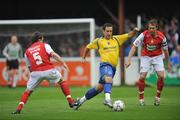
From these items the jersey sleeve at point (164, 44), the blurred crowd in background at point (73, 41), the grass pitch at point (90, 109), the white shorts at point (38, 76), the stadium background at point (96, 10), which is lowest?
the grass pitch at point (90, 109)

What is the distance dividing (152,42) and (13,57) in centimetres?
1148

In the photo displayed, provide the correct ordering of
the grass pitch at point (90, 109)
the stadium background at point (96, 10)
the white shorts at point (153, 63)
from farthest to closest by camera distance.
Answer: the stadium background at point (96, 10), the white shorts at point (153, 63), the grass pitch at point (90, 109)

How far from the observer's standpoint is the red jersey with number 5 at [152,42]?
18562 mm

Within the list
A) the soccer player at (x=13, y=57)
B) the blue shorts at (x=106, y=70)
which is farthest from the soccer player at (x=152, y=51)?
the soccer player at (x=13, y=57)

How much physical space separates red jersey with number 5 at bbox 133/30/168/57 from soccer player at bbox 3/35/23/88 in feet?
36.6

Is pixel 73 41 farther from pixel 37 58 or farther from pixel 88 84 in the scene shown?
pixel 37 58

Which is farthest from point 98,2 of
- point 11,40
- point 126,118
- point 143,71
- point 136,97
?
point 126,118

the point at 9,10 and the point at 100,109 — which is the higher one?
the point at 9,10

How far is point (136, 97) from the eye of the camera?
2205 cm

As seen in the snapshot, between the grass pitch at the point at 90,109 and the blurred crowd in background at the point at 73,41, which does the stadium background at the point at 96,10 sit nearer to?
the blurred crowd in background at the point at 73,41

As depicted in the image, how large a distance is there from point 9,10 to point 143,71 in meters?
17.0

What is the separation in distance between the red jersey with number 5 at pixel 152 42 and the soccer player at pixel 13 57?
36.6 ft

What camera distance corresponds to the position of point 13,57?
95.0 ft

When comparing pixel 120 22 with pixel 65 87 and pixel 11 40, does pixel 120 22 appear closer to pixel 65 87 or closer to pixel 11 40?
pixel 11 40
